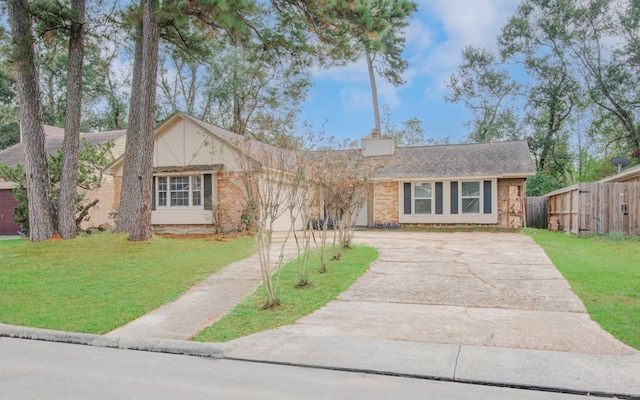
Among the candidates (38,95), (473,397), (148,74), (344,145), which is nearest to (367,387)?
(473,397)

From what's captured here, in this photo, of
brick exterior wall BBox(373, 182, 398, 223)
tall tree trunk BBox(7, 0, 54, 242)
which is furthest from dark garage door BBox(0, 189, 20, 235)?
brick exterior wall BBox(373, 182, 398, 223)

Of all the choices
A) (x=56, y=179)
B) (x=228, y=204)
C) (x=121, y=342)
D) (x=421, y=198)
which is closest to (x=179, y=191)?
(x=228, y=204)

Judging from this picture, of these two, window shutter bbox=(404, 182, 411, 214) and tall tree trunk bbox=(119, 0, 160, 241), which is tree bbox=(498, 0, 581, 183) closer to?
window shutter bbox=(404, 182, 411, 214)

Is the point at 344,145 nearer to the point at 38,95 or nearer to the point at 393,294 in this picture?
the point at 393,294

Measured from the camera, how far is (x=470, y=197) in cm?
1877

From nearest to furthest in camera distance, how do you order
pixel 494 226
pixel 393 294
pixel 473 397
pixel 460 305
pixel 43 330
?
pixel 473 397
pixel 43 330
pixel 460 305
pixel 393 294
pixel 494 226

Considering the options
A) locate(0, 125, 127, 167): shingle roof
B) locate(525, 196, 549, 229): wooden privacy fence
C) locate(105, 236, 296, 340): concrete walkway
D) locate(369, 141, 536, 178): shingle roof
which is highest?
locate(0, 125, 127, 167): shingle roof

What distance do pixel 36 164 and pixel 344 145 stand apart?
858 centimetres

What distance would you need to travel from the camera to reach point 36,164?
12719 mm

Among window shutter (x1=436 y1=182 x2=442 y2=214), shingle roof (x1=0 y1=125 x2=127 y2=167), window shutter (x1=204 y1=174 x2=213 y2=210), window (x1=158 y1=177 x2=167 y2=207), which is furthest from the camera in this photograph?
shingle roof (x1=0 y1=125 x2=127 y2=167)

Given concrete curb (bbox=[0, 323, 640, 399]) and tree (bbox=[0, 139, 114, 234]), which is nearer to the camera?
concrete curb (bbox=[0, 323, 640, 399])

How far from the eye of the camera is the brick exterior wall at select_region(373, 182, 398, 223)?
20.0 m

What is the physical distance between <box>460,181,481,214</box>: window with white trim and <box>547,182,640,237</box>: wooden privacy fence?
371 centimetres

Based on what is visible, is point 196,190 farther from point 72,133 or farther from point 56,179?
point 72,133
